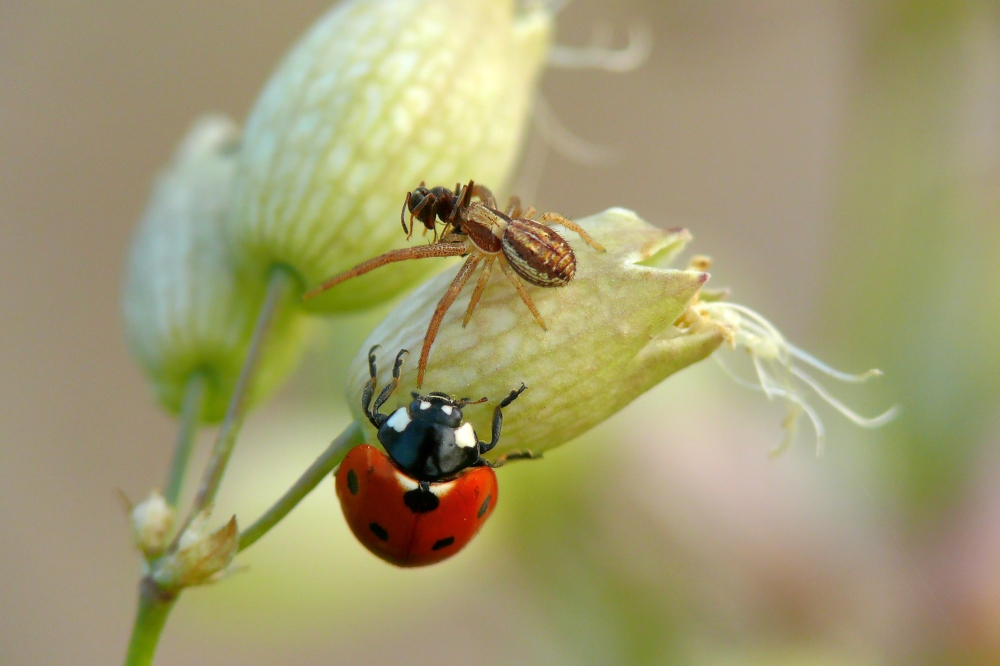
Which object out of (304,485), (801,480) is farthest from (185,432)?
(801,480)

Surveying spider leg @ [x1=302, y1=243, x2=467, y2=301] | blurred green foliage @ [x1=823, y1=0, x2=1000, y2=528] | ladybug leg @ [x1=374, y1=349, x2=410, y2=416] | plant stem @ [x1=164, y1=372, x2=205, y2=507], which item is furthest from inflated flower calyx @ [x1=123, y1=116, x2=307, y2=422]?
blurred green foliage @ [x1=823, y1=0, x2=1000, y2=528]

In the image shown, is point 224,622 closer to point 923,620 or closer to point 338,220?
point 338,220

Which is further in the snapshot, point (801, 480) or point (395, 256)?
point (801, 480)

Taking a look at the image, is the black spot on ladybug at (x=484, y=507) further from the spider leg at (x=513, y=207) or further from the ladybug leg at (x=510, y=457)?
the spider leg at (x=513, y=207)

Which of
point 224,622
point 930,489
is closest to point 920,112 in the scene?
point 930,489

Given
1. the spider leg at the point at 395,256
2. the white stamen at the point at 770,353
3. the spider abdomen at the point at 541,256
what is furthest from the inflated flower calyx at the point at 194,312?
the white stamen at the point at 770,353

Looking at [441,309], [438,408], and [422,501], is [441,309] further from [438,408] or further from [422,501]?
[422,501]
